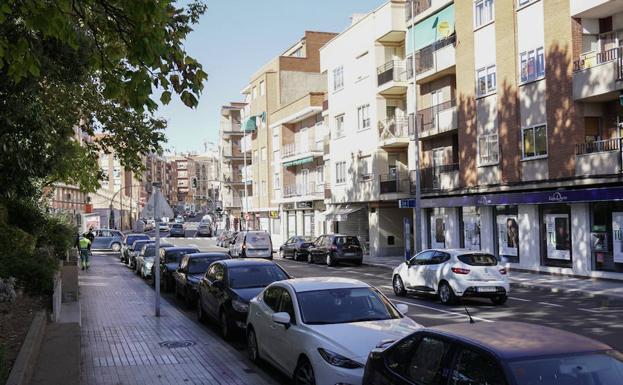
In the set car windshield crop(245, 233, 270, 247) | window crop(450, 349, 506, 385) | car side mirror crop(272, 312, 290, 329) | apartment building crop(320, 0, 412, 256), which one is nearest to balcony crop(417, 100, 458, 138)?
apartment building crop(320, 0, 412, 256)

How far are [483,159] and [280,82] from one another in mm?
35980

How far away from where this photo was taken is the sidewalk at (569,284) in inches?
721

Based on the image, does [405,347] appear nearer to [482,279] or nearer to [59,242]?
[482,279]

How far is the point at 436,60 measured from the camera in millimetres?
30922

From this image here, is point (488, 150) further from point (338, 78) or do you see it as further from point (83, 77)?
point (83, 77)

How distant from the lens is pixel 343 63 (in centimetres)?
4147

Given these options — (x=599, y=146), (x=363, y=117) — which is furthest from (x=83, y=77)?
(x=363, y=117)

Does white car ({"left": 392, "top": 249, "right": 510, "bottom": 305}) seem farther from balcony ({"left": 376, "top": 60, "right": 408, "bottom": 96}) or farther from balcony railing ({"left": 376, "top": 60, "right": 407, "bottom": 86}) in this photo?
balcony railing ({"left": 376, "top": 60, "right": 407, "bottom": 86})

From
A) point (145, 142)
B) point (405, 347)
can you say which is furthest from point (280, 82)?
point (405, 347)

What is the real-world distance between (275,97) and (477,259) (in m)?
46.7

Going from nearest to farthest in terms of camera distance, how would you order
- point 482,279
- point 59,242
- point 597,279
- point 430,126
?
1. point 482,279
2. point 597,279
3. point 59,242
4. point 430,126

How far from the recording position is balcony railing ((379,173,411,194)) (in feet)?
113

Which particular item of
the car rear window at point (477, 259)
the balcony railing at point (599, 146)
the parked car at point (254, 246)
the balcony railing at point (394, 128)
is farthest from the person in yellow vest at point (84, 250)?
the balcony railing at point (599, 146)

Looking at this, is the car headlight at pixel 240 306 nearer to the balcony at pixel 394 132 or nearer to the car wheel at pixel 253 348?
the car wheel at pixel 253 348
